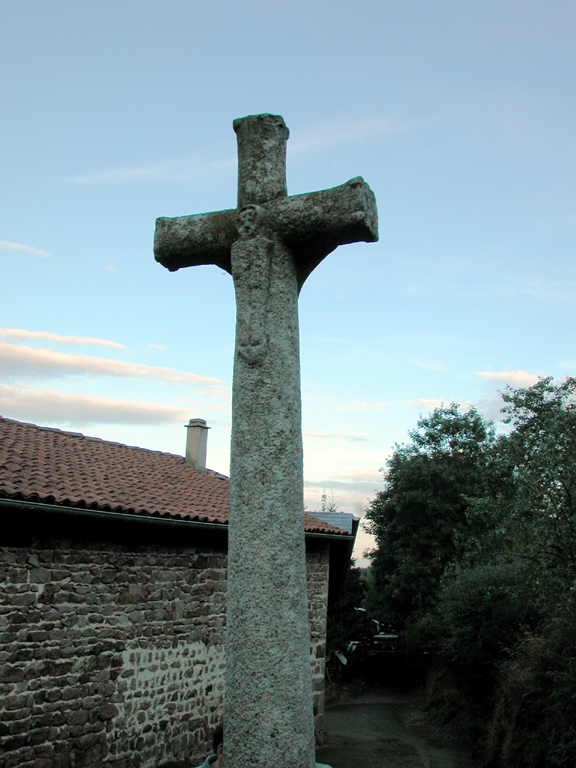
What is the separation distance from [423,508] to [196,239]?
2085 centimetres

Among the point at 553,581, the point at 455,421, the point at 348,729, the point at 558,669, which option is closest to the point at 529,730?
the point at 558,669

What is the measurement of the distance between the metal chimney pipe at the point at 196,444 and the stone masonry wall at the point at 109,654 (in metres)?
4.01

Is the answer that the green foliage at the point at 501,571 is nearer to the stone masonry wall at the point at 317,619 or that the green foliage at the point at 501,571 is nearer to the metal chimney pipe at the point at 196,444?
the stone masonry wall at the point at 317,619

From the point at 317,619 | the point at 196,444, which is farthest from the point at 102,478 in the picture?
the point at 317,619

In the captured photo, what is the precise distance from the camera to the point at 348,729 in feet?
44.4

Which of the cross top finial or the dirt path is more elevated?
the cross top finial

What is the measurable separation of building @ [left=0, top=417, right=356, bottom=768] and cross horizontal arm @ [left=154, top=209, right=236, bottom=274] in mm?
4069

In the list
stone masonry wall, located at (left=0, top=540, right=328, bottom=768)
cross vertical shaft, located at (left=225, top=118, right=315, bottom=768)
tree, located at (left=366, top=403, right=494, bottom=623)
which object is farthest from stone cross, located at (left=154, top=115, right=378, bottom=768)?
tree, located at (left=366, top=403, right=494, bottom=623)

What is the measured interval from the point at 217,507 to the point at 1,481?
3.87 m

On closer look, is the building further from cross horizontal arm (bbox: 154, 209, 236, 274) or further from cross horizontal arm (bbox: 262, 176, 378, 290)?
cross horizontal arm (bbox: 262, 176, 378, 290)

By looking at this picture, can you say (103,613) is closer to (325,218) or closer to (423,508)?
(325,218)

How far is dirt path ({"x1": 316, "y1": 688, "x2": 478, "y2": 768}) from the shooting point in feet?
35.0

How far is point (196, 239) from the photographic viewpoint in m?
3.18

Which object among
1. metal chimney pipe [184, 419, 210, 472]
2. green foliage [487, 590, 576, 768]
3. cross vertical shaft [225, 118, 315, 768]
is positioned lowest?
green foliage [487, 590, 576, 768]
